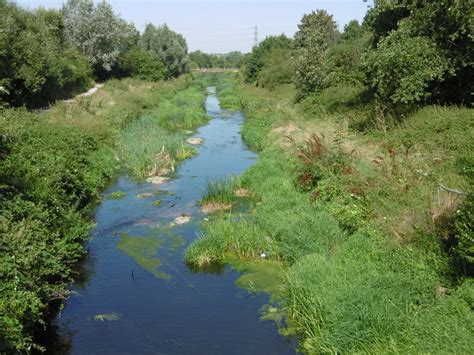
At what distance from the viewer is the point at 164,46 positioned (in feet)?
223

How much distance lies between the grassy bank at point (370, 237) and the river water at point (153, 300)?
0.80 m

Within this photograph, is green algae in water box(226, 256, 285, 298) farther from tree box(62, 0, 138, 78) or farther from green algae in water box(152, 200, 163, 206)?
tree box(62, 0, 138, 78)

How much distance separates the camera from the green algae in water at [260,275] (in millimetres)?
11484

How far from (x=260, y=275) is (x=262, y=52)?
2147 inches

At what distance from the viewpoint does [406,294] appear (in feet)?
28.3

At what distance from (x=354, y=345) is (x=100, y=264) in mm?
7800

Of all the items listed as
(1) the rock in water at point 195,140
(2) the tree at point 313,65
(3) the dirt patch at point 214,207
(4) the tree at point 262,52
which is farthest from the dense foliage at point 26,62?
(4) the tree at point 262,52

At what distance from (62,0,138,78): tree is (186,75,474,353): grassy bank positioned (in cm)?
3573

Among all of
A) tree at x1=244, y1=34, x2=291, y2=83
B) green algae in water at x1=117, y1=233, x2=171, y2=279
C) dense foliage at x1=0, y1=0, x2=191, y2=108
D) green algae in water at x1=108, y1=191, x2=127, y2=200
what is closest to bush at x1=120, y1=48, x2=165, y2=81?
dense foliage at x1=0, y1=0, x2=191, y2=108

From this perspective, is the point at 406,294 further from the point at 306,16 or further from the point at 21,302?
the point at 306,16

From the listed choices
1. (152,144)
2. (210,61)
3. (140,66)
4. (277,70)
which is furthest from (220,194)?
(210,61)

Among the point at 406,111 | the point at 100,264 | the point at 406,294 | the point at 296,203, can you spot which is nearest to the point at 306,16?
the point at 406,111

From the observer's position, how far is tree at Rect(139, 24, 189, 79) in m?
66.8

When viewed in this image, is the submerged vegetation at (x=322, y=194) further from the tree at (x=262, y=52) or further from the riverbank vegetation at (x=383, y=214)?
the tree at (x=262, y=52)
